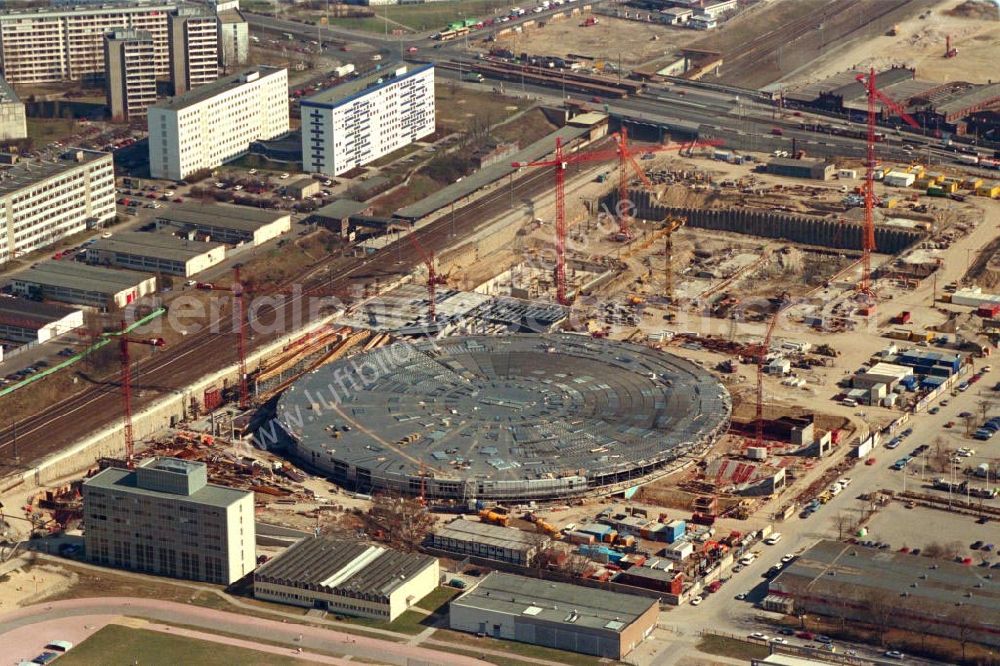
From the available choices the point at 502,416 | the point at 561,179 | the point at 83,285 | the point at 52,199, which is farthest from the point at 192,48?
the point at 502,416

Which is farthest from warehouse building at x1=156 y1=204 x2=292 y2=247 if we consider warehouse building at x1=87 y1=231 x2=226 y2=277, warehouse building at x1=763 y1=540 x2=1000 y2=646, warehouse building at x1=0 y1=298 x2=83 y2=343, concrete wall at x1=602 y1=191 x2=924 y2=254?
warehouse building at x1=763 y1=540 x2=1000 y2=646

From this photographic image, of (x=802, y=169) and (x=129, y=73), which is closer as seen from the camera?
(x=802, y=169)

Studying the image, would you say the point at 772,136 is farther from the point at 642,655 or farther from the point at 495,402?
the point at 642,655

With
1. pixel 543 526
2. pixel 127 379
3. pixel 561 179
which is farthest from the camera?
pixel 561 179

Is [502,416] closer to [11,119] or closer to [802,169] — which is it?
[802,169]

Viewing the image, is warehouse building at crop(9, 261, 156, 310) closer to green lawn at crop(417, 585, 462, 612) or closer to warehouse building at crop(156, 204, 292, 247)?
warehouse building at crop(156, 204, 292, 247)

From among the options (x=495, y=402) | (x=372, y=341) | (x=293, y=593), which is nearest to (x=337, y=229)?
(x=372, y=341)
